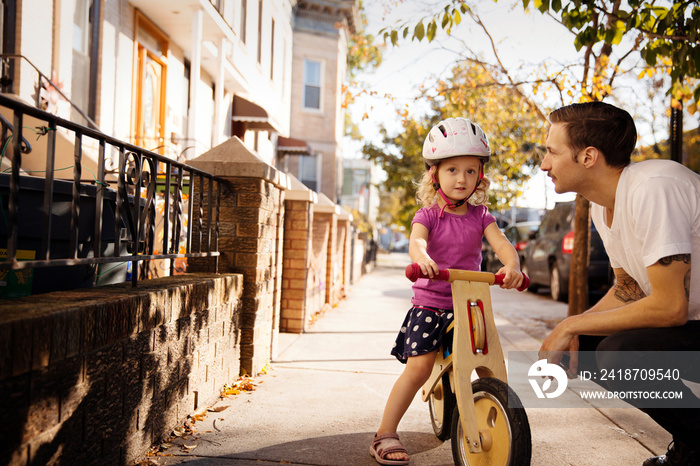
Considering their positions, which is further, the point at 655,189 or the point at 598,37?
the point at 598,37

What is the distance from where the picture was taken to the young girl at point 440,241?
3189mm

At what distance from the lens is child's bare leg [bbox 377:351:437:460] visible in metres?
3.20

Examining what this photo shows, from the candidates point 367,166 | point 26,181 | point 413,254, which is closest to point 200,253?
point 26,181

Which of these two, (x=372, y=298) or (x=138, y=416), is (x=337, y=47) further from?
(x=138, y=416)

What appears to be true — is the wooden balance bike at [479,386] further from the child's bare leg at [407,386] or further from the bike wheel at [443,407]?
the bike wheel at [443,407]

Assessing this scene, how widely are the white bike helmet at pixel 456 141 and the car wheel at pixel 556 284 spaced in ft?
29.3

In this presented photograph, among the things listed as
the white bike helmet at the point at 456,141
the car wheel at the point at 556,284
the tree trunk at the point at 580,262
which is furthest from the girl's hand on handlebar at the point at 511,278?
the car wheel at the point at 556,284

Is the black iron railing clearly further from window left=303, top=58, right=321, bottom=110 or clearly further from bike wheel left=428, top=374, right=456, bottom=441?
→ window left=303, top=58, right=321, bottom=110

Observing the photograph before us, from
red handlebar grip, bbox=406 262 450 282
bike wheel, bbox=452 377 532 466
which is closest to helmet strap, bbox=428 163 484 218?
red handlebar grip, bbox=406 262 450 282

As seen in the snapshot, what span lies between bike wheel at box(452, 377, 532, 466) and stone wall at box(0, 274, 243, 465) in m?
1.52

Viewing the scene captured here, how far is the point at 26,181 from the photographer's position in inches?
117

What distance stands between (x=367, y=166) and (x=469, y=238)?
6048 centimetres

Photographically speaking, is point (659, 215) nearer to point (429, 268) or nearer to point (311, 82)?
point (429, 268)

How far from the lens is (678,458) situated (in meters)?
2.83
